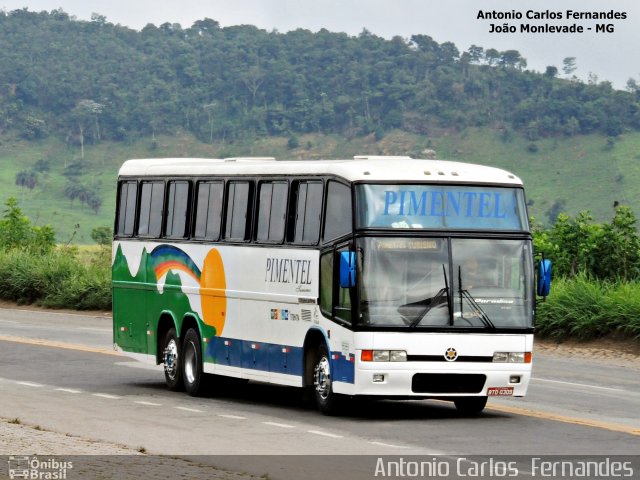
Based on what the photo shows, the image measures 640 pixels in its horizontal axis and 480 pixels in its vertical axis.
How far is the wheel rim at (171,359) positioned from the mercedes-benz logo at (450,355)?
601cm

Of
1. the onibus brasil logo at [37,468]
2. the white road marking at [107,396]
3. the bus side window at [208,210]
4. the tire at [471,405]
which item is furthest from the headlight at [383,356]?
the onibus brasil logo at [37,468]

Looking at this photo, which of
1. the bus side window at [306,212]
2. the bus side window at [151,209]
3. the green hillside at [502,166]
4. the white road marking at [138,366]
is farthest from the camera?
the green hillside at [502,166]

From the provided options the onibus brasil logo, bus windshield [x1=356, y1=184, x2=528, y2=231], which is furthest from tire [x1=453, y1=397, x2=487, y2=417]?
the onibus brasil logo

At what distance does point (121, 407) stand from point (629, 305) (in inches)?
572

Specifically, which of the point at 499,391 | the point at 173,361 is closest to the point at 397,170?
the point at 499,391

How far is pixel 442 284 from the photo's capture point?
695 inches

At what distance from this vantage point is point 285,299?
63.9 ft

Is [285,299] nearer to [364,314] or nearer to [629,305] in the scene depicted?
[364,314]

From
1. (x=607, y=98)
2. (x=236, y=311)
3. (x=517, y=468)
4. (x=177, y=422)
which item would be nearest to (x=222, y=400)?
(x=236, y=311)

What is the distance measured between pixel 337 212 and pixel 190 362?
4635 mm

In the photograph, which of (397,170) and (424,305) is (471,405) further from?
(397,170)

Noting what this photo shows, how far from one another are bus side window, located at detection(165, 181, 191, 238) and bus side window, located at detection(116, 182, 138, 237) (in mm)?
1319

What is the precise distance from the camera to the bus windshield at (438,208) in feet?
58.7

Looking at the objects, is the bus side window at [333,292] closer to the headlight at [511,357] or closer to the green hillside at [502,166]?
the headlight at [511,357]
